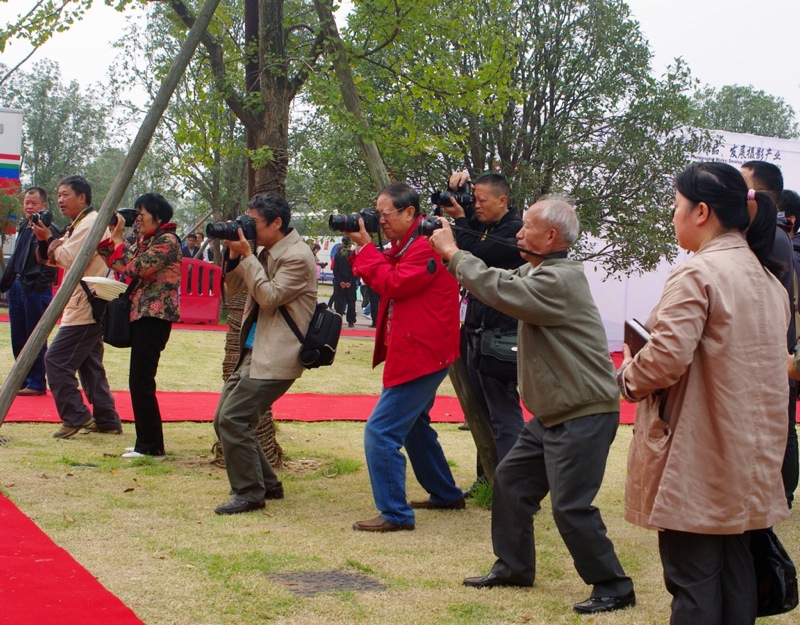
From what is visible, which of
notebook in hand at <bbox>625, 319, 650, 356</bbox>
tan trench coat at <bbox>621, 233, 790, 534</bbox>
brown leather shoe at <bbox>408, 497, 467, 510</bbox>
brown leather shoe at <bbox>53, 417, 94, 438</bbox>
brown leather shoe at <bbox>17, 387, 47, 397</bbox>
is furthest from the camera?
brown leather shoe at <bbox>17, 387, 47, 397</bbox>

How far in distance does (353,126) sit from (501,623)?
3.63 m

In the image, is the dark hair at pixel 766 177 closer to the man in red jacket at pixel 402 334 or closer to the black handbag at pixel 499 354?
the black handbag at pixel 499 354

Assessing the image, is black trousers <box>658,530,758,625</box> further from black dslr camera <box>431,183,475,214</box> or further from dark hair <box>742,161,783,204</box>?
black dslr camera <box>431,183,475,214</box>

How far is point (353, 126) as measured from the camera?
21.2 ft

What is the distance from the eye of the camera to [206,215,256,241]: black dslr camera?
212 inches

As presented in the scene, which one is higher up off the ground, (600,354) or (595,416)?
(600,354)

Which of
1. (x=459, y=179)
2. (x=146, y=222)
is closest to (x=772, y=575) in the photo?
(x=459, y=179)

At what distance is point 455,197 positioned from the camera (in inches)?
220

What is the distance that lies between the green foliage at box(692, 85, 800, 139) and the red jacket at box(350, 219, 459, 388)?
36.5m

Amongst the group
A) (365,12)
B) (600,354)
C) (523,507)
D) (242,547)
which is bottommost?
(242,547)

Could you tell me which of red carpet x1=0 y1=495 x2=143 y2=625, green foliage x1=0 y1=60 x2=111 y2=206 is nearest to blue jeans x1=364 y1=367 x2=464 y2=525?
red carpet x1=0 y1=495 x2=143 y2=625

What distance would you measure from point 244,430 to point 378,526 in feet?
3.16

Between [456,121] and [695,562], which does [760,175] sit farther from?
[456,121]

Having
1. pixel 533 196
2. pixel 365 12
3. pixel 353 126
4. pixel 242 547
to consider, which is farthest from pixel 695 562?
pixel 533 196
